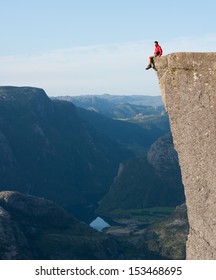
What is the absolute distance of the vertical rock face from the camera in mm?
21641

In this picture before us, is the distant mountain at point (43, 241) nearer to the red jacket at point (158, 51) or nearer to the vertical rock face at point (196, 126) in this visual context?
the vertical rock face at point (196, 126)

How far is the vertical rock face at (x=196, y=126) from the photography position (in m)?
21.6

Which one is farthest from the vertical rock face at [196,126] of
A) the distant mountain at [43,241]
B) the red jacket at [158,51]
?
the distant mountain at [43,241]

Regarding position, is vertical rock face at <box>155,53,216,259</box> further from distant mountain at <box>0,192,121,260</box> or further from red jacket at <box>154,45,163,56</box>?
distant mountain at <box>0,192,121,260</box>

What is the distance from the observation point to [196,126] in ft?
72.6

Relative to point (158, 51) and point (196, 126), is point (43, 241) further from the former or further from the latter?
point (196, 126)

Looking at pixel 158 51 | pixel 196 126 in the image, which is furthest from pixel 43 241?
pixel 196 126

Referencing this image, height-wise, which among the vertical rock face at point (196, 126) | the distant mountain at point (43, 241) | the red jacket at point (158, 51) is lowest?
the distant mountain at point (43, 241)

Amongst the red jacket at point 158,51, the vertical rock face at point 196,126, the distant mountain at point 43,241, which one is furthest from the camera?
the distant mountain at point 43,241

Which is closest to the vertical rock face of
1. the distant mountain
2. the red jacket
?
the red jacket

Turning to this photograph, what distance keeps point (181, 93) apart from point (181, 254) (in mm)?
164200
